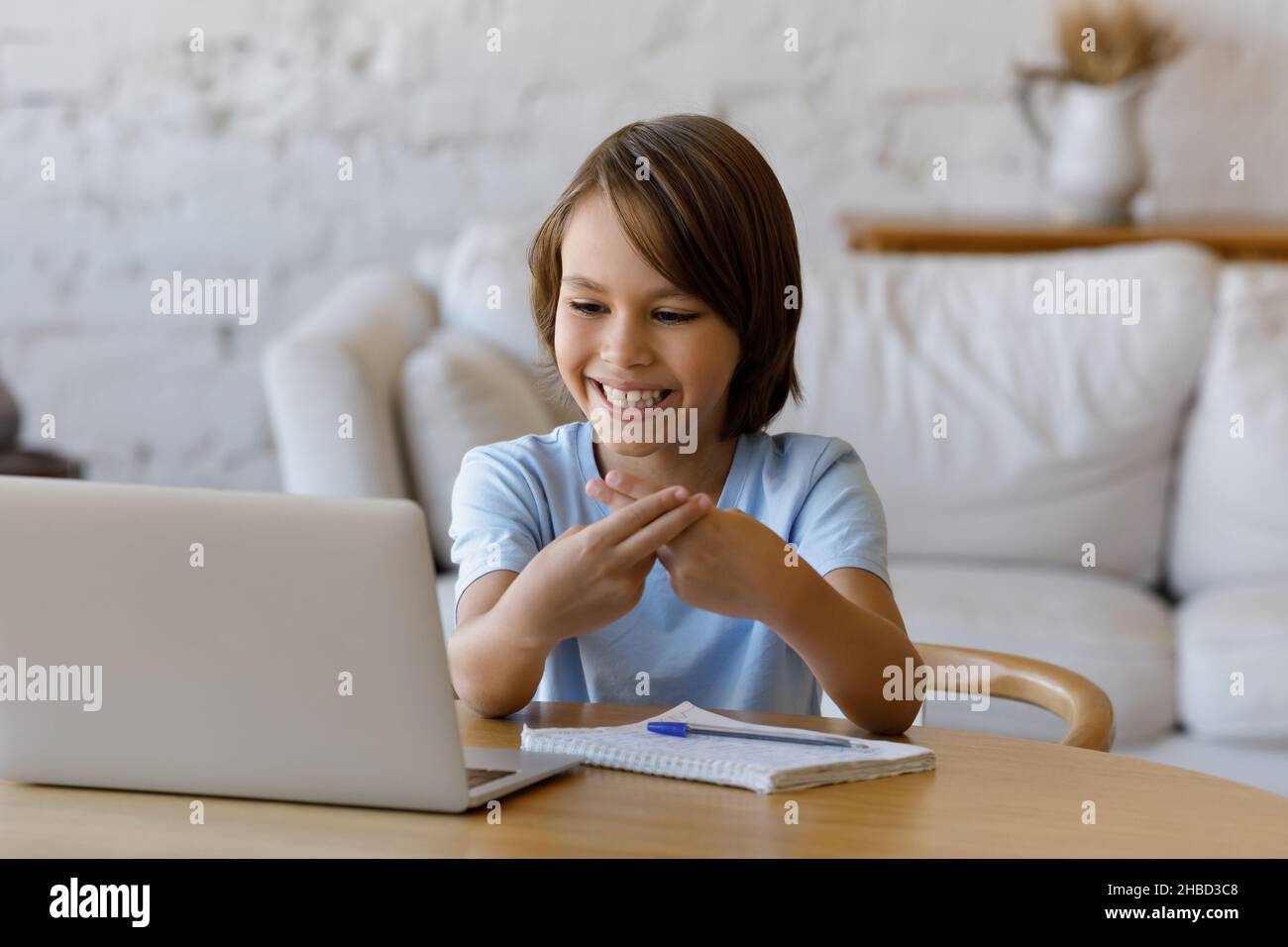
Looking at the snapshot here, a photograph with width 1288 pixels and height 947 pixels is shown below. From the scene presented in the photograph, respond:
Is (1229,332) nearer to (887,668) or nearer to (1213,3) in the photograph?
(1213,3)

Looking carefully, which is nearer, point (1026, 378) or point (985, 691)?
point (985, 691)

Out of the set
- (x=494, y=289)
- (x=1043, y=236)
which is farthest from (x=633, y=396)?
(x=1043, y=236)

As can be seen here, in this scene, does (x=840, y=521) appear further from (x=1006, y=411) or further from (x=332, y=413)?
(x=1006, y=411)

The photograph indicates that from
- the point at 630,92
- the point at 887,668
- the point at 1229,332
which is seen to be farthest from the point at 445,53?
the point at 887,668

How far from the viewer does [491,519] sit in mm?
1227

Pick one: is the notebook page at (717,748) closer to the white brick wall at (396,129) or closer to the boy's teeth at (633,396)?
the boy's teeth at (633,396)

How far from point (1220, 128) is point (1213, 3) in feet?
0.84

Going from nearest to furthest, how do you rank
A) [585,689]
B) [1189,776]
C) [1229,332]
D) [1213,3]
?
[1189,776] → [585,689] → [1229,332] → [1213,3]

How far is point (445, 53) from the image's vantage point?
10.7 feet

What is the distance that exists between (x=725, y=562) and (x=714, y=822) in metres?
0.23

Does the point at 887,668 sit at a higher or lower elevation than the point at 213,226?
lower

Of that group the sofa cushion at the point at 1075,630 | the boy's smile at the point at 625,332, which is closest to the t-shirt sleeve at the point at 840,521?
the boy's smile at the point at 625,332

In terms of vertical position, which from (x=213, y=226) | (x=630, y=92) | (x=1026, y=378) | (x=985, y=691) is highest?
(x=630, y=92)
